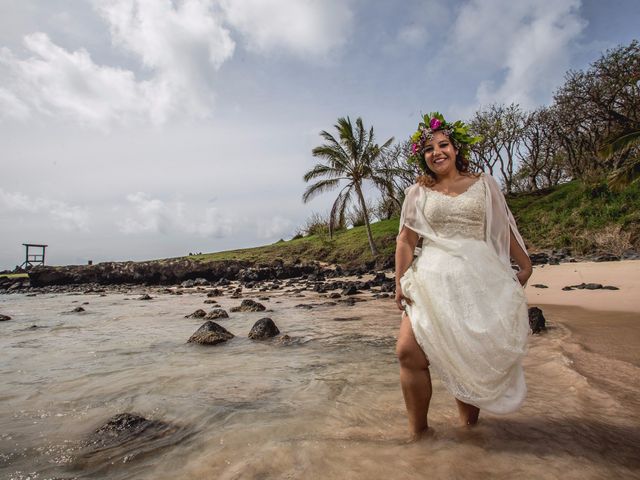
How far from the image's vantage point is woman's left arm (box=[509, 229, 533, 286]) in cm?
267

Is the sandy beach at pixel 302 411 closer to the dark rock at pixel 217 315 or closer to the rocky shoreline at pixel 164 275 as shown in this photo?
the dark rock at pixel 217 315

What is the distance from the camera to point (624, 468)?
196 centimetres

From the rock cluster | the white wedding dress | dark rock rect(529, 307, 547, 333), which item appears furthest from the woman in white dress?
the rock cluster

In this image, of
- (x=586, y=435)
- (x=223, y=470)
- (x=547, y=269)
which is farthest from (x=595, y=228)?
(x=223, y=470)

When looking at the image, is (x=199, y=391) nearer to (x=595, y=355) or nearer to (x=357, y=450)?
(x=357, y=450)

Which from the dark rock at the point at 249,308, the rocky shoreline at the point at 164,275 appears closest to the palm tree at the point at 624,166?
the rocky shoreline at the point at 164,275

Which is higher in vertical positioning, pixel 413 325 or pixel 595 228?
pixel 595 228

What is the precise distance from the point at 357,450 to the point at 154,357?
12.9ft

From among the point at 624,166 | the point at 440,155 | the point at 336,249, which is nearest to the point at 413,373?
the point at 440,155

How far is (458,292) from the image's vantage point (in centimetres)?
228

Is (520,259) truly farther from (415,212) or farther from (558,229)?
(558,229)

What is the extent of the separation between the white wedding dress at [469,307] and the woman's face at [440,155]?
0.85ft

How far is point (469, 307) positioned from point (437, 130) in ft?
4.52

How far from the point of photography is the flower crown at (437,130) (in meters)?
2.85
